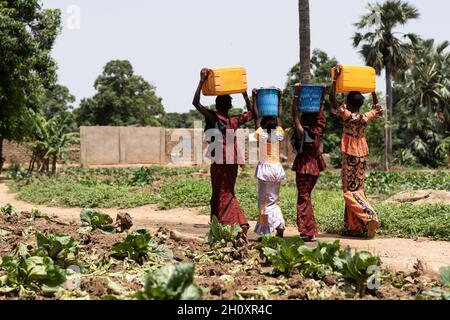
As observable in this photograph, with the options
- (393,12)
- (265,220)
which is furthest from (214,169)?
(393,12)

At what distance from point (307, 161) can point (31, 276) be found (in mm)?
4077

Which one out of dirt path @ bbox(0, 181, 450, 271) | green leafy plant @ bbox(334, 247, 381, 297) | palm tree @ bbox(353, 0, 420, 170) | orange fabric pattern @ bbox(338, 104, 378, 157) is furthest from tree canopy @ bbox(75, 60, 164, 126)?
green leafy plant @ bbox(334, 247, 381, 297)

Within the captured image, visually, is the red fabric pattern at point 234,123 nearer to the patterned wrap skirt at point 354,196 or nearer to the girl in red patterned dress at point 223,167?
the girl in red patterned dress at point 223,167

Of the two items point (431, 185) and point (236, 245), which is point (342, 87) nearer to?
point (236, 245)

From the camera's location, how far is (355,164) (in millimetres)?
7836

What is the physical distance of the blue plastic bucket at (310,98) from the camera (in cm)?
727

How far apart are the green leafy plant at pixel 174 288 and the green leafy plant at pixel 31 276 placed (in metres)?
0.97

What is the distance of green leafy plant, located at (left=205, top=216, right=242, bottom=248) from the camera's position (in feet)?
19.2

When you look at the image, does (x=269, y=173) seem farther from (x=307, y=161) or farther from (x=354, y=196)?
(x=354, y=196)

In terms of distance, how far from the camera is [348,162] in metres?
7.86

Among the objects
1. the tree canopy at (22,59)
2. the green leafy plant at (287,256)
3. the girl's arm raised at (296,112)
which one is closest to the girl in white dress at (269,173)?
the girl's arm raised at (296,112)

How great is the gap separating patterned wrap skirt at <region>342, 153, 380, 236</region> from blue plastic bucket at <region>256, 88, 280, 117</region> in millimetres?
1269

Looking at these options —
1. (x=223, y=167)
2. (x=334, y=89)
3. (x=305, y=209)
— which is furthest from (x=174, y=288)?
(x=334, y=89)
